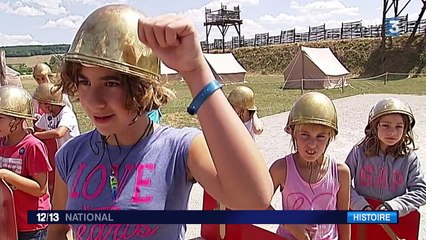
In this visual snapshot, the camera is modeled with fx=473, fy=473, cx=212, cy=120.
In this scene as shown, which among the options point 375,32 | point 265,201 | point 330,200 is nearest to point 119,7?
point 265,201

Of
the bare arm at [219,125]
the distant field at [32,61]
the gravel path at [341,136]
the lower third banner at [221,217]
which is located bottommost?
the gravel path at [341,136]

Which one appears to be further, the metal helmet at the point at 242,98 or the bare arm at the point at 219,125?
the metal helmet at the point at 242,98

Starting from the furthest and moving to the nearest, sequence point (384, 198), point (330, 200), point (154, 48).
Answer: point (384, 198) → point (330, 200) → point (154, 48)

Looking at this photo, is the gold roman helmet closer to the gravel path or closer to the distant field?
the gravel path

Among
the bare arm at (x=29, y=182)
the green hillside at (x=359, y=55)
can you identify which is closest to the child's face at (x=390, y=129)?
the bare arm at (x=29, y=182)

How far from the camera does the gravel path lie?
4.90m

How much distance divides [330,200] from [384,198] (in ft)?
1.75

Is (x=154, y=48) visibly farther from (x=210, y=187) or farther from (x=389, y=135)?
(x=389, y=135)

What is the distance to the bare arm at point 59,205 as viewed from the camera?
1.37m

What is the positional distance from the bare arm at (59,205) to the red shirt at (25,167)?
1048 millimetres

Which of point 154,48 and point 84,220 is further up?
point 154,48

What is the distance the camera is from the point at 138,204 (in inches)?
46.3

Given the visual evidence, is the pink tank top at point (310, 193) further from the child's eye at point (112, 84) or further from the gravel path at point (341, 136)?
the gravel path at point (341, 136)

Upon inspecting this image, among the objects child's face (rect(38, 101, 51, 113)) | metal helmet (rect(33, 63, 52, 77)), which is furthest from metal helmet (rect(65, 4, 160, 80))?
metal helmet (rect(33, 63, 52, 77))
